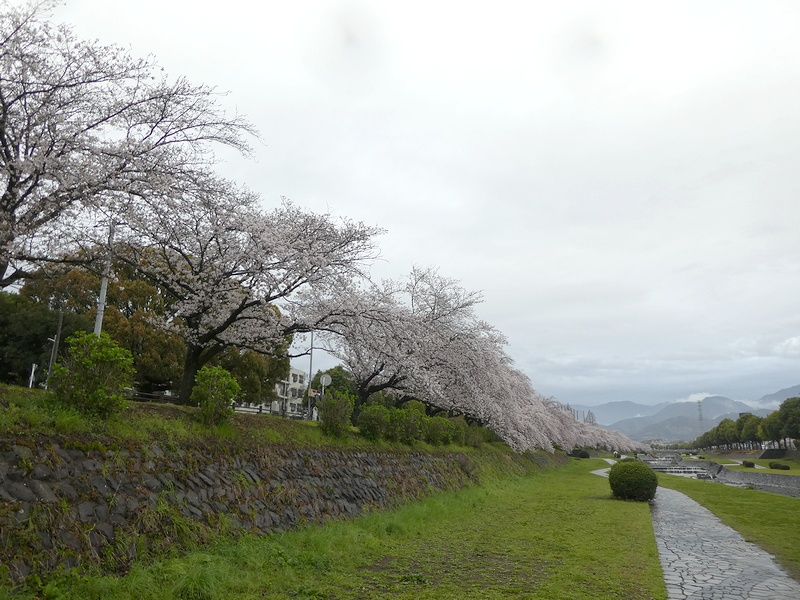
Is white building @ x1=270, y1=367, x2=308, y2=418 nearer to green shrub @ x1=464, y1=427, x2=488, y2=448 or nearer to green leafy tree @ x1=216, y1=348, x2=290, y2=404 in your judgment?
green leafy tree @ x1=216, y1=348, x2=290, y2=404

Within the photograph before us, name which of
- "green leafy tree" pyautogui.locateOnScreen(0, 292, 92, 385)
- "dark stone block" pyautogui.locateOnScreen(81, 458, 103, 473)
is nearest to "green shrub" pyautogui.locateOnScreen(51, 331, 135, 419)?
"dark stone block" pyautogui.locateOnScreen(81, 458, 103, 473)

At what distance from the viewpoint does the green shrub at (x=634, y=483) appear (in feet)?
67.9

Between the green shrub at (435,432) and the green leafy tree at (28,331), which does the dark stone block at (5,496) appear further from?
the green leafy tree at (28,331)

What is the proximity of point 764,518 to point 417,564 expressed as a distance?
13.4 metres

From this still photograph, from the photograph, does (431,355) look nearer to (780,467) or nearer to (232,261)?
(232,261)

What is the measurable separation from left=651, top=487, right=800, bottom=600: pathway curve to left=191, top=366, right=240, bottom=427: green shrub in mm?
8779

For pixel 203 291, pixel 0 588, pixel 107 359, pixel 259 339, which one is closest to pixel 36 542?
pixel 0 588

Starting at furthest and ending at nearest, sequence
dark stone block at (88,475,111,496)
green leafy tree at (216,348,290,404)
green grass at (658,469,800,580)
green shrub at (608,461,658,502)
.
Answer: green leafy tree at (216,348,290,404), green shrub at (608,461,658,502), green grass at (658,469,800,580), dark stone block at (88,475,111,496)

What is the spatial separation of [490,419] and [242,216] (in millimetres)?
21395

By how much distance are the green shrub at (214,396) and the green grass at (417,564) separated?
2.99 meters

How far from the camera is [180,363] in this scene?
32375 mm

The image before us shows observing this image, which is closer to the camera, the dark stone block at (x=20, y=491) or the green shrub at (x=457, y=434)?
the dark stone block at (x=20, y=491)

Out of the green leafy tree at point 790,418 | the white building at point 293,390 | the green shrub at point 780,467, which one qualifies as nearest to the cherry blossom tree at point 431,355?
the green shrub at point 780,467

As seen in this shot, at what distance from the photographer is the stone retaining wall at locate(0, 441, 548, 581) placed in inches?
234
